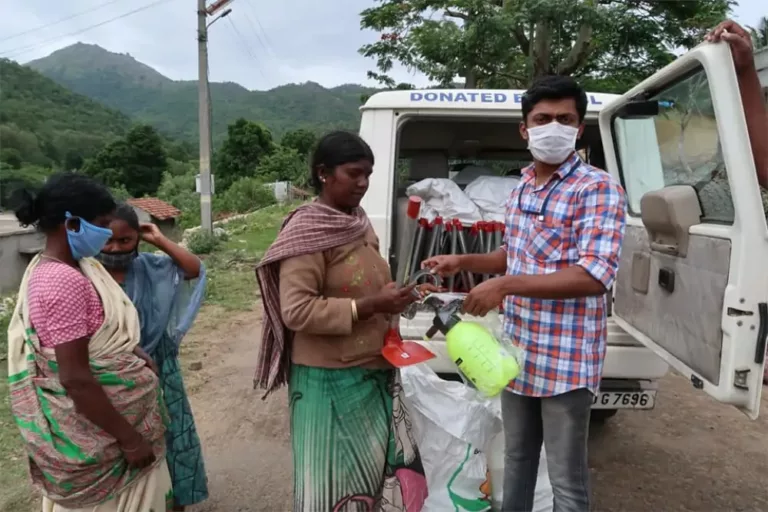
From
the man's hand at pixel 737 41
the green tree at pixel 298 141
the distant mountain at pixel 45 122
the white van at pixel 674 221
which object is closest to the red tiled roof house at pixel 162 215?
the green tree at pixel 298 141

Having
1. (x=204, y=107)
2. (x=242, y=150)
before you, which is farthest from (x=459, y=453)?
(x=242, y=150)

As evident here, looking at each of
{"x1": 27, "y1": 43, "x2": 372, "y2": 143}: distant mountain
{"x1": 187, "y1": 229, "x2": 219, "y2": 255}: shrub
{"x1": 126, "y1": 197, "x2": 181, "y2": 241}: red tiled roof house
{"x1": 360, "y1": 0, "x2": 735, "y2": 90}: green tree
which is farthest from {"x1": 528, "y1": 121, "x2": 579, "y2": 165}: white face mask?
{"x1": 27, "y1": 43, "x2": 372, "y2": 143}: distant mountain

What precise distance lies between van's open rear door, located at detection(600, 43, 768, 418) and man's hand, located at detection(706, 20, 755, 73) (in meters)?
0.03

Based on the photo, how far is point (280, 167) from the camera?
35.2 meters

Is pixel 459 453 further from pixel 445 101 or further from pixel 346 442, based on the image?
pixel 445 101

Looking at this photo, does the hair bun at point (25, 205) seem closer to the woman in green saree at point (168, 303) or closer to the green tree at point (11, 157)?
the woman in green saree at point (168, 303)

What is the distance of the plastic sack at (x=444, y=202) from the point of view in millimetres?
3137

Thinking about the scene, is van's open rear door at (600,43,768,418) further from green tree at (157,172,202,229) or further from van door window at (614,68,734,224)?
green tree at (157,172,202,229)

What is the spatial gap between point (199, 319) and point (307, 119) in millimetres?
64255

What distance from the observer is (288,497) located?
2.91 m

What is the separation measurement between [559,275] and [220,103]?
273 feet

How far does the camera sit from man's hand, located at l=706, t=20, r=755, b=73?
5.34 feet

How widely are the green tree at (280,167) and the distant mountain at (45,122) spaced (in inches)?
664

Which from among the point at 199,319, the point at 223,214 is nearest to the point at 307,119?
the point at 223,214
